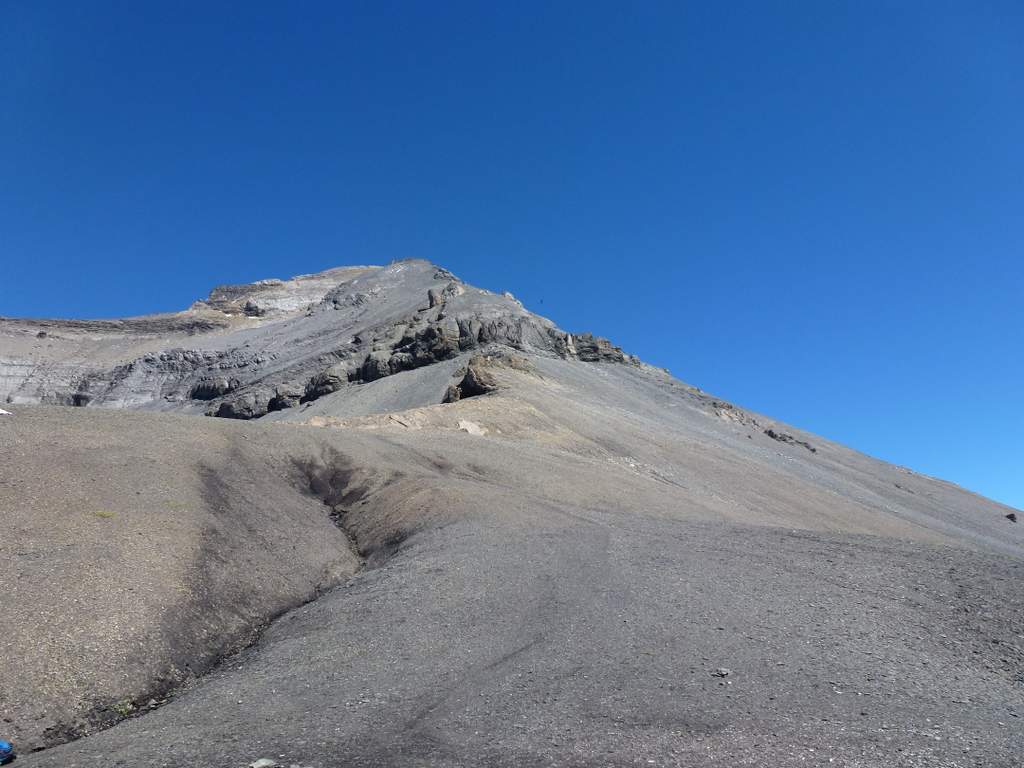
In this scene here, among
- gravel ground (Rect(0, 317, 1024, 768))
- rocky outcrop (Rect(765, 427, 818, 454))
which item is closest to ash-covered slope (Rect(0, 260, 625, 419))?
rocky outcrop (Rect(765, 427, 818, 454))

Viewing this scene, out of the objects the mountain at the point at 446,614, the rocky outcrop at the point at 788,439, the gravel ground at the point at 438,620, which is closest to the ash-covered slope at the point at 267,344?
the rocky outcrop at the point at 788,439

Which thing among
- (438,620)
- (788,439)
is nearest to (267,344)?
(788,439)

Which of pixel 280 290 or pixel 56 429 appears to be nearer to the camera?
pixel 56 429

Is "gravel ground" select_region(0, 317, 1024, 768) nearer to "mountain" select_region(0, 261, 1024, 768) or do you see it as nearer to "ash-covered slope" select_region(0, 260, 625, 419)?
"mountain" select_region(0, 261, 1024, 768)

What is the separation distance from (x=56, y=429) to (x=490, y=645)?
43.5ft

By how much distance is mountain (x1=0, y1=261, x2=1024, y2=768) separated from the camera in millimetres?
7926

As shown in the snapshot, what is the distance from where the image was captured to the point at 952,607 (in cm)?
1330

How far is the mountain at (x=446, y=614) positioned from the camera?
7926 mm

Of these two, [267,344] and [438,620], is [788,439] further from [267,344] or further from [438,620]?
[267,344]

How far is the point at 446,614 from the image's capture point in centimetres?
1266

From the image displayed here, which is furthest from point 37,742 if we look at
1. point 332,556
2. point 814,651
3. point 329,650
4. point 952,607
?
point 952,607

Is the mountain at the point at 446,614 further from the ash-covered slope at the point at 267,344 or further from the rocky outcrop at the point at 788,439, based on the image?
the ash-covered slope at the point at 267,344

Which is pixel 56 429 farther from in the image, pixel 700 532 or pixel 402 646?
pixel 700 532

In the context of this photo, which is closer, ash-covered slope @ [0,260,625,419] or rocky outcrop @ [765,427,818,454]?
rocky outcrop @ [765,427,818,454]
